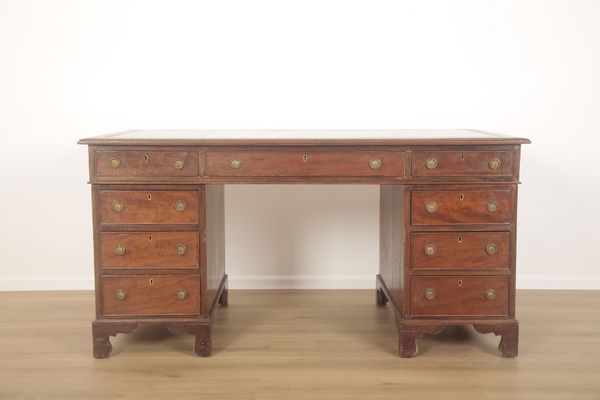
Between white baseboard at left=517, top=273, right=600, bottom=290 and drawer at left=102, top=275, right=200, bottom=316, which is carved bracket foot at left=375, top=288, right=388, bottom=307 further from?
drawer at left=102, top=275, right=200, bottom=316

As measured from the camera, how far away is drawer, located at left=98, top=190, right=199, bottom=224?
2.88m

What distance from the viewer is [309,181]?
2.88 metres

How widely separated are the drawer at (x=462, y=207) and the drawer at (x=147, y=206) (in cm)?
90

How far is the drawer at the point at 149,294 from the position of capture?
9.56ft

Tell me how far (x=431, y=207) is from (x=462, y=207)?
12cm

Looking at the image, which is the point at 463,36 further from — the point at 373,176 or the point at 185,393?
the point at 185,393

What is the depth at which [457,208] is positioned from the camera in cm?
289

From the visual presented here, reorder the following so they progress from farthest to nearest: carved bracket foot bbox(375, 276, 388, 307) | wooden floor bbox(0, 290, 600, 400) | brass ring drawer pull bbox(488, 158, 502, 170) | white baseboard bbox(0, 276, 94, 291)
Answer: white baseboard bbox(0, 276, 94, 291)
carved bracket foot bbox(375, 276, 388, 307)
brass ring drawer pull bbox(488, 158, 502, 170)
wooden floor bbox(0, 290, 600, 400)

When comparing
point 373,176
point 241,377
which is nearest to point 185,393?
point 241,377

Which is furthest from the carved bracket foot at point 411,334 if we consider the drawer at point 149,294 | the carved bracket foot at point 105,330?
the carved bracket foot at point 105,330

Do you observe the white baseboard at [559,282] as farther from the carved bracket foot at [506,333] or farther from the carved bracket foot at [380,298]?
the carved bracket foot at [506,333]

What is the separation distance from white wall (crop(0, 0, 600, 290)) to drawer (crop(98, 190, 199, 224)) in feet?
3.66

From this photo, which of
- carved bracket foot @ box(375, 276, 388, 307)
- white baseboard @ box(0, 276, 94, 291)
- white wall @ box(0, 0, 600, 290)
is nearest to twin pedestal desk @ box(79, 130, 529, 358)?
carved bracket foot @ box(375, 276, 388, 307)

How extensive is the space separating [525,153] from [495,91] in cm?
38
